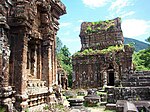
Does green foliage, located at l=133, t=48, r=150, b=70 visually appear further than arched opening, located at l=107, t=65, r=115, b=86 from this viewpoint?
Yes

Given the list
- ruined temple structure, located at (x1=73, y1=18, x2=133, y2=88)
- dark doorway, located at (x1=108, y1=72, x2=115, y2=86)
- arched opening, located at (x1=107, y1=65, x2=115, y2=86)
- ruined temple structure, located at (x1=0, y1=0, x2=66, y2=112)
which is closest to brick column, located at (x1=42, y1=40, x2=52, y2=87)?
ruined temple structure, located at (x1=0, y1=0, x2=66, y2=112)

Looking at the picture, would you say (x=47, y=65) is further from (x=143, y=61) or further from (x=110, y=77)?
(x=143, y=61)

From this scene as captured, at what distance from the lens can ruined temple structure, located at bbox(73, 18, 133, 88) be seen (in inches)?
1176

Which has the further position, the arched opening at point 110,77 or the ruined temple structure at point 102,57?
the arched opening at point 110,77

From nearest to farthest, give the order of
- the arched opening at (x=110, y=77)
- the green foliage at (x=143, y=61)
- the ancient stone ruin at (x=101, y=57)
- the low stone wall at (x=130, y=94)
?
1. the low stone wall at (x=130, y=94)
2. the ancient stone ruin at (x=101, y=57)
3. the arched opening at (x=110, y=77)
4. the green foliage at (x=143, y=61)

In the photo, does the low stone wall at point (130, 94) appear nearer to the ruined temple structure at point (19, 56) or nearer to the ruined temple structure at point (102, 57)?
the ruined temple structure at point (19, 56)

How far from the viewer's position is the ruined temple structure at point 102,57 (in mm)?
29859

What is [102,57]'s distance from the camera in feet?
101

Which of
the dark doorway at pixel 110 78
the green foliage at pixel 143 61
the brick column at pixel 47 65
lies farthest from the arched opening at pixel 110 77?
the brick column at pixel 47 65

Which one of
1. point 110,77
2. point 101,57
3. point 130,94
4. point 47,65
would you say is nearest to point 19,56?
point 47,65

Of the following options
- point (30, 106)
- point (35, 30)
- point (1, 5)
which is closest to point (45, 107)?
point (30, 106)

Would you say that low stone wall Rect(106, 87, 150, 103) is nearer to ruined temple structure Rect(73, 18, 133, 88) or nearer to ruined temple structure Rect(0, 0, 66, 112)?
ruined temple structure Rect(0, 0, 66, 112)

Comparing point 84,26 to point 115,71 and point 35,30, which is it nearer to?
point 115,71

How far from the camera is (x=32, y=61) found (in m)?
9.33
